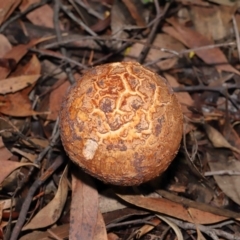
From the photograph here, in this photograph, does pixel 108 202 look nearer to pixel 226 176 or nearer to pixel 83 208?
pixel 83 208

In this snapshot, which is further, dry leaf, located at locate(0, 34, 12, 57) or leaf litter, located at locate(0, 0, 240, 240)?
dry leaf, located at locate(0, 34, 12, 57)

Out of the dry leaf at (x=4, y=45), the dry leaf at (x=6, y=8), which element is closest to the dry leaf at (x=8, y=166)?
the dry leaf at (x=4, y=45)

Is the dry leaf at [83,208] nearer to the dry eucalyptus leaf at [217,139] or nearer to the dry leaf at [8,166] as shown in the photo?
the dry leaf at [8,166]

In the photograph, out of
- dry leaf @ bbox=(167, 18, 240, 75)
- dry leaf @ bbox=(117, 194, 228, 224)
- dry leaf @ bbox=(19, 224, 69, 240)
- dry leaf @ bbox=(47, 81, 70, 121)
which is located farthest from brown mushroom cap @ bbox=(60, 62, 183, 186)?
dry leaf @ bbox=(167, 18, 240, 75)

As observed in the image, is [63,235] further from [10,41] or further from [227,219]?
[10,41]

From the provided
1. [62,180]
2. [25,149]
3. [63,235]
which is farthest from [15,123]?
[63,235]

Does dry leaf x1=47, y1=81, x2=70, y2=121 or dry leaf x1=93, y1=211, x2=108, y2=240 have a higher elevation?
dry leaf x1=47, y1=81, x2=70, y2=121

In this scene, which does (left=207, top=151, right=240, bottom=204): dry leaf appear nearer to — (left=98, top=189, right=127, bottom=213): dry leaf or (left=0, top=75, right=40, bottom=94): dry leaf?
(left=98, top=189, right=127, bottom=213): dry leaf
